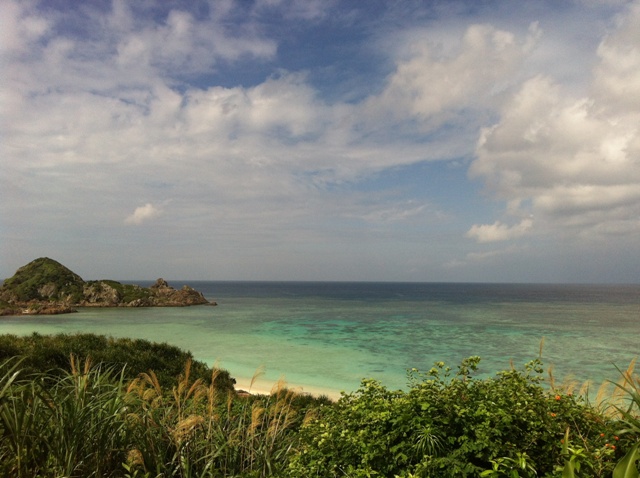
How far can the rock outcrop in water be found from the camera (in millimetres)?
Answer: 73738

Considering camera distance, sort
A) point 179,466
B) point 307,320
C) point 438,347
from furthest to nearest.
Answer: point 307,320, point 438,347, point 179,466

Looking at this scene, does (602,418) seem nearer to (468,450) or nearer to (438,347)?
(468,450)

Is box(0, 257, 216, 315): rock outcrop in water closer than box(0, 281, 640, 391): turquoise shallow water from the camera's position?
Result: No

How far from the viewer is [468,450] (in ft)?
11.7

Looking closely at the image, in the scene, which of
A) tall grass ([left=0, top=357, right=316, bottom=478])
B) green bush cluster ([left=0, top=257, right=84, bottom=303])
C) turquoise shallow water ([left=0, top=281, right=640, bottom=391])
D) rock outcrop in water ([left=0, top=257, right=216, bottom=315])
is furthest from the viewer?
green bush cluster ([left=0, top=257, right=84, bottom=303])

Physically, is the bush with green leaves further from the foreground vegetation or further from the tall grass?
the tall grass

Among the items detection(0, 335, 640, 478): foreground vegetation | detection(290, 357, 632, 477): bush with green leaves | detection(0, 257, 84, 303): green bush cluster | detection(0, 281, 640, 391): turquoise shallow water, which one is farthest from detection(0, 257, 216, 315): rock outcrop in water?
detection(290, 357, 632, 477): bush with green leaves

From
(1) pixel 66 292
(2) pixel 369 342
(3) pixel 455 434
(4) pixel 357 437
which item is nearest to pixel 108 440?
(4) pixel 357 437

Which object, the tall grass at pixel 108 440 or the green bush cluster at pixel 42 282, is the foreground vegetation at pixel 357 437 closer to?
the tall grass at pixel 108 440

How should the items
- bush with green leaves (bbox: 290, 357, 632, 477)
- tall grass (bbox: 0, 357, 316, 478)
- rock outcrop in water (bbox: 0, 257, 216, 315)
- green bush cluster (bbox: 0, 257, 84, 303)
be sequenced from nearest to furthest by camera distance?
bush with green leaves (bbox: 290, 357, 632, 477) < tall grass (bbox: 0, 357, 316, 478) < rock outcrop in water (bbox: 0, 257, 216, 315) < green bush cluster (bbox: 0, 257, 84, 303)

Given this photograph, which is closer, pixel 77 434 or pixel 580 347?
pixel 77 434

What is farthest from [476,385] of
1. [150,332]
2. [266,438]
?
[150,332]

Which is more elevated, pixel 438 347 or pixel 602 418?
pixel 602 418

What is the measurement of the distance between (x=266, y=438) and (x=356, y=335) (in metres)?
39.8
